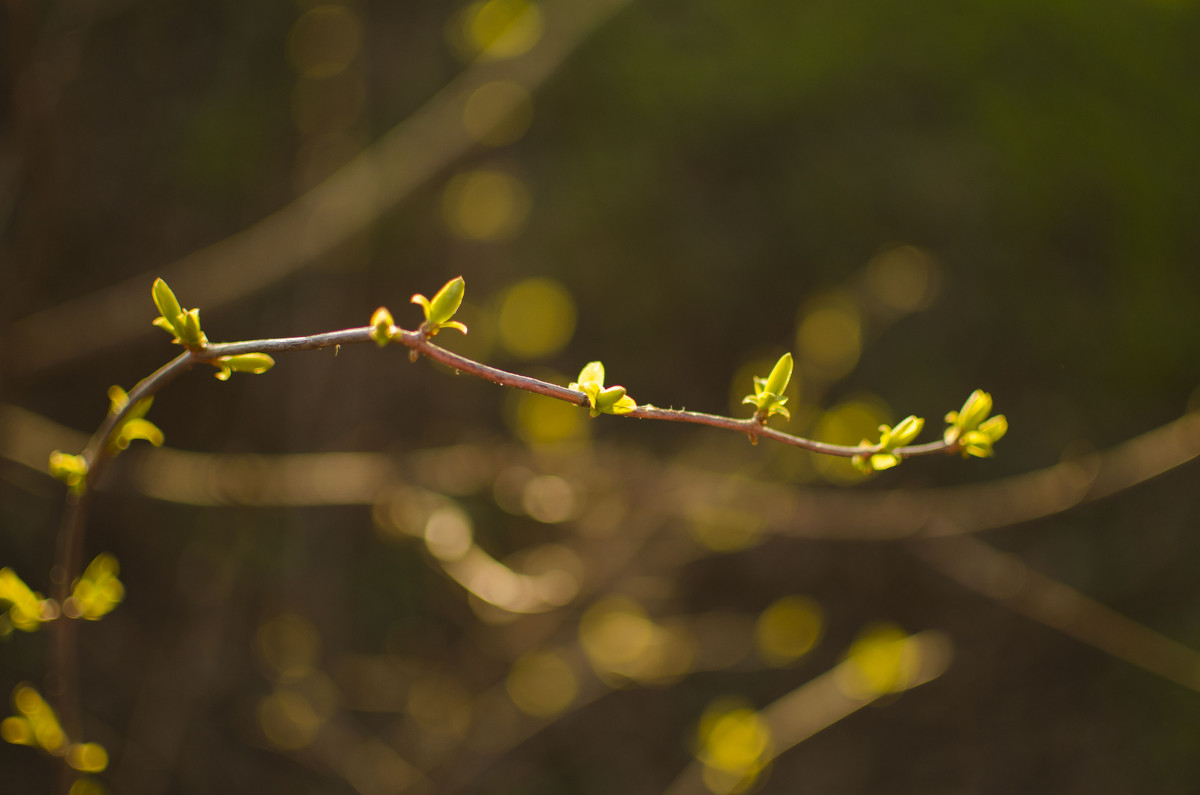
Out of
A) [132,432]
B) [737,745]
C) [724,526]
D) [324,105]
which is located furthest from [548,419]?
[324,105]

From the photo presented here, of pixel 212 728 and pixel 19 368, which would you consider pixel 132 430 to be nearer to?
pixel 19 368

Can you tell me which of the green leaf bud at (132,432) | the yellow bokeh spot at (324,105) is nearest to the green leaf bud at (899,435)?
the green leaf bud at (132,432)

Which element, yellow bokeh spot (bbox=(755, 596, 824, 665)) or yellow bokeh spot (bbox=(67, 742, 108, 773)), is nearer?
yellow bokeh spot (bbox=(67, 742, 108, 773))

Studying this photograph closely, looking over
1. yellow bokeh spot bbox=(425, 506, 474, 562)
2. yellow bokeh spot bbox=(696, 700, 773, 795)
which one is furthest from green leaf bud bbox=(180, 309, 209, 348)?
yellow bokeh spot bbox=(696, 700, 773, 795)

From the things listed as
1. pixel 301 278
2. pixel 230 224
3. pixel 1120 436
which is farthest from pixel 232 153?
pixel 1120 436

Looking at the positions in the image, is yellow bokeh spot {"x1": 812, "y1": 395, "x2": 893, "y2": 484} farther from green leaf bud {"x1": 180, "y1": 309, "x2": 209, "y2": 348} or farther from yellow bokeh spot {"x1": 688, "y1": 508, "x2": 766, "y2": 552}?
green leaf bud {"x1": 180, "y1": 309, "x2": 209, "y2": 348}

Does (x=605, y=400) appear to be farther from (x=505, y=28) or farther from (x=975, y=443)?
(x=505, y=28)

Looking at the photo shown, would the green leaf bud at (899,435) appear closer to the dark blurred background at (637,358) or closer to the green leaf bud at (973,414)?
the green leaf bud at (973,414)
